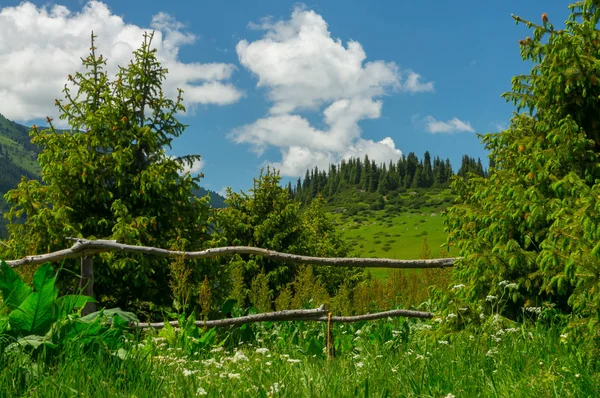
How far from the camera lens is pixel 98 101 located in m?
11.6

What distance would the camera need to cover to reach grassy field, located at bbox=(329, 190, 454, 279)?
11606 cm

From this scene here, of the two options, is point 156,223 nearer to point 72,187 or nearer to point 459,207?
point 72,187

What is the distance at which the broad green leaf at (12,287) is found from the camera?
3.17 metres

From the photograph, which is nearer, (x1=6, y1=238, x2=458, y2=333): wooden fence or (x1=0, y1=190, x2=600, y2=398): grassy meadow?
(x1=0, y1=190, x2=600, y2=398): grassy meadow

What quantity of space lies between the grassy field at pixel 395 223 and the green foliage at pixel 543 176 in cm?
9432

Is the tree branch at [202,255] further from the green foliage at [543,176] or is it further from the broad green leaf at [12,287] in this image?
the broad green leaf at [12,287]

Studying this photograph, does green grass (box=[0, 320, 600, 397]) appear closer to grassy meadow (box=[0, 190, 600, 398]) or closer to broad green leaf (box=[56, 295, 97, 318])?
grassy meadow (box=[0, 190, 600, 398])

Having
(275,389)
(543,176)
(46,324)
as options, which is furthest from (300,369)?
(543,176)

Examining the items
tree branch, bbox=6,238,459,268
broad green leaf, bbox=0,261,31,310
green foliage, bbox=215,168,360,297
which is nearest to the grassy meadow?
broad green leaf, bbox=0,261,31,310

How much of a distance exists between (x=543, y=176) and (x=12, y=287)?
17.5 feet

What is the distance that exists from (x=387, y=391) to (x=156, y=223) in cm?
825

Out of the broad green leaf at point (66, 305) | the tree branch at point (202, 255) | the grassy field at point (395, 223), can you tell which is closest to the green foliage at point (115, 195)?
the tree branch at point (202, 255)

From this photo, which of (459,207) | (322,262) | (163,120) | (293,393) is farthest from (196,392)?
(163,120)

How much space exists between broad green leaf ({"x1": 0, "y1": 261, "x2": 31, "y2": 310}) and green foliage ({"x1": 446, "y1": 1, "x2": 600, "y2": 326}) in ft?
15.1
